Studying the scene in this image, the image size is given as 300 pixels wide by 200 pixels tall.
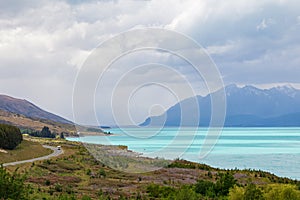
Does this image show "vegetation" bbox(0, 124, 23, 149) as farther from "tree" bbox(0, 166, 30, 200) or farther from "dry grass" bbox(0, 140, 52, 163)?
"tree" bbox(0, 166, 30, 200)

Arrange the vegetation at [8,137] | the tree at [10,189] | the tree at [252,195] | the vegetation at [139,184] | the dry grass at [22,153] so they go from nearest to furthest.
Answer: the tree at [10,189] → the tree at [252,195] → the vegetation at [139,184] → the dry grass at [22,153] → the vegetation at [8,137]

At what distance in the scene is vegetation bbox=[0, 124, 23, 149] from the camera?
233ft

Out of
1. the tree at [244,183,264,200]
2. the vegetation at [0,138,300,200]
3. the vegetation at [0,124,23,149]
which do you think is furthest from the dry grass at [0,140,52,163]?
the tree at [244,183,264,200]

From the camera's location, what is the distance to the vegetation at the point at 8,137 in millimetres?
71062

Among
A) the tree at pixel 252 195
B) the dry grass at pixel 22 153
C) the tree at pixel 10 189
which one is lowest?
the tree at pixel 10 189

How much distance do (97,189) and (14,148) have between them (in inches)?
1484

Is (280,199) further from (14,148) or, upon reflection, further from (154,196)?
(14,148)

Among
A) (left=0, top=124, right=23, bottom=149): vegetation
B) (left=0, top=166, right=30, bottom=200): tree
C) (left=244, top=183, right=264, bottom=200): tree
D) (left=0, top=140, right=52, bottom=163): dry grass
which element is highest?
(left=0, top=124, right=23, bottom=149): vegetation

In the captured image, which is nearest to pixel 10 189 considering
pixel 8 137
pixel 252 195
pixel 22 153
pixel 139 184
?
pixel 252 195

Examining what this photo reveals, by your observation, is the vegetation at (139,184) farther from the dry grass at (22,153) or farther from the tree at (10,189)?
the dry grass at (22,153)

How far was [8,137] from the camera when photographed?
72.7 m

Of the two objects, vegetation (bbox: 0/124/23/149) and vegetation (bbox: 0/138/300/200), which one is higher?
vegetation (bbox: 0/124/23/149)

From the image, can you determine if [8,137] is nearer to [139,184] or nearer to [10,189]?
[139,184]

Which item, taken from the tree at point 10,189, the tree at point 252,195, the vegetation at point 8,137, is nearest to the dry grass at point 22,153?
the vegetation at point 8,137
